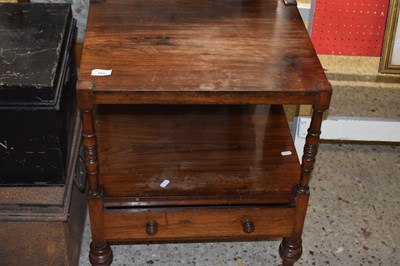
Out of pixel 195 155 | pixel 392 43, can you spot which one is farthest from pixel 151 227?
pixel 392 43

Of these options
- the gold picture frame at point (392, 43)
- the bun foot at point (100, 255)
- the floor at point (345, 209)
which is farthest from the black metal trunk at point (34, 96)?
the gold picture frame at point (392, 43)

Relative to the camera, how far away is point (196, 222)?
171cm

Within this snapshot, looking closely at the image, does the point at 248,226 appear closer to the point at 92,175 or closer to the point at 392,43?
the point at 92,175

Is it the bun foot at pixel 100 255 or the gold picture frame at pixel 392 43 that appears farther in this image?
the gold picture frame at pixel 392 43

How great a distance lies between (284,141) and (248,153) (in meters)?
Answer: 0.12

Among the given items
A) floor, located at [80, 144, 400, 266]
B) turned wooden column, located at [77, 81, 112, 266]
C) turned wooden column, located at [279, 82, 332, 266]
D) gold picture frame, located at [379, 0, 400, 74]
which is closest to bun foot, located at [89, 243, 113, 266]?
turned wooden column, located at [77, 81, 112, 266]

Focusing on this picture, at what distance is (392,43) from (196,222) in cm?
88

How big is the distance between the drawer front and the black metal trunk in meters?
0.20

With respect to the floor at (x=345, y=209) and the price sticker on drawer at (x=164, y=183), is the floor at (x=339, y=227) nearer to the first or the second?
the floor at (x=345, y=209)

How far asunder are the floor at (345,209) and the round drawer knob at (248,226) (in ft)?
0.84

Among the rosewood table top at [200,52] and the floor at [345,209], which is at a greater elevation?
the rosewood table top at [200,52]

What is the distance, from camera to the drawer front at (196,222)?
1.68 metres

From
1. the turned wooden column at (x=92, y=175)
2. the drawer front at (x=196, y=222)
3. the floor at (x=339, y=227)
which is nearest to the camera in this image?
the turned wooden column at (x=92, y=175)

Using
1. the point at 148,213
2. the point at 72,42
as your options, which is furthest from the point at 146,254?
the point at 72,42
